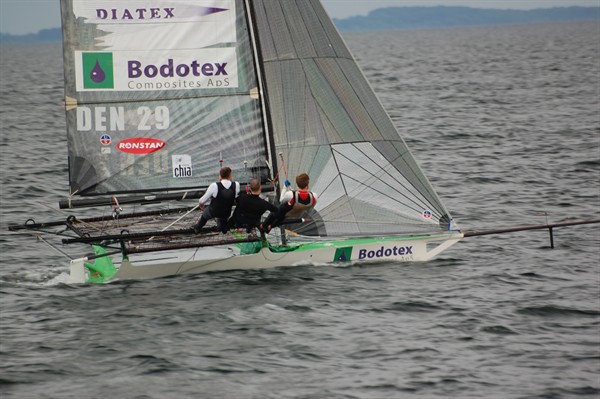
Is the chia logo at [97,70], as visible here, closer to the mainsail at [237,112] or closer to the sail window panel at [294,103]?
the mainsail at [237,112]

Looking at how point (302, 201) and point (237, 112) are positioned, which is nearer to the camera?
point (302, 201)

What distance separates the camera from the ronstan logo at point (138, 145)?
1677 centimetres

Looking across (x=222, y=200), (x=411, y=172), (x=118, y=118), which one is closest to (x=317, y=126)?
(x=411, y=172)

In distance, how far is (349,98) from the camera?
54.9 ft

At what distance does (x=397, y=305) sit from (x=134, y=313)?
3.87 metres

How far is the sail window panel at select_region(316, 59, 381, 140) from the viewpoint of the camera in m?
16.7

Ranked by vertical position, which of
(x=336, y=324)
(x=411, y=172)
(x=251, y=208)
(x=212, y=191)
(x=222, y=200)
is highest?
(x=411, y=172)

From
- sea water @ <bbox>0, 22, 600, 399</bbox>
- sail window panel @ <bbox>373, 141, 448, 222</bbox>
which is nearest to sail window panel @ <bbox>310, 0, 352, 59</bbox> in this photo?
sail window panel @ <bbox>373, 141, 448, 222</bbox>

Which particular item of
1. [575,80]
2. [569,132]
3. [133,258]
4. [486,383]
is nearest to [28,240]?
[133,258]

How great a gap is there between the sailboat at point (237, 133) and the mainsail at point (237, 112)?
0.05ft

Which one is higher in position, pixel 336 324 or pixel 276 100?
pixel 276 100

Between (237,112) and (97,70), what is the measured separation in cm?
234

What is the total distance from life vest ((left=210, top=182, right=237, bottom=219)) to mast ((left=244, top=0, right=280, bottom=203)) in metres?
1.10

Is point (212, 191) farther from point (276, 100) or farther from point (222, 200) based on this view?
point (276, 100)
